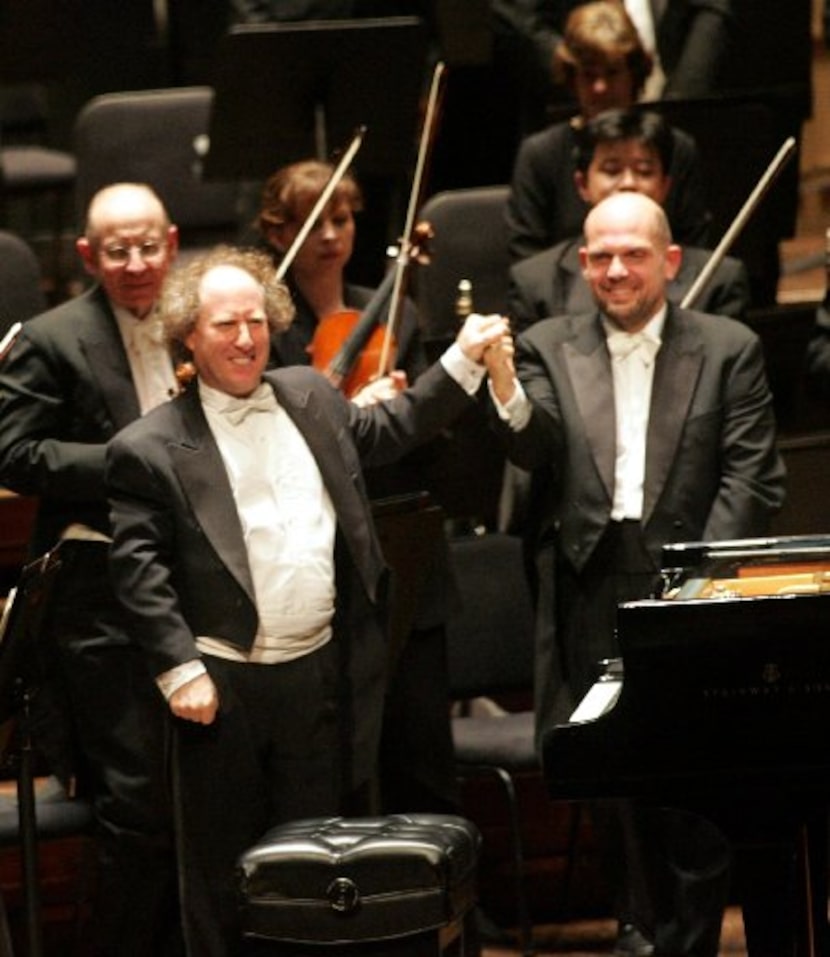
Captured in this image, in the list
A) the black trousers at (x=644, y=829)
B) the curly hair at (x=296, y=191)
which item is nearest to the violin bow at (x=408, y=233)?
the curly hair at (x=296, y=191)

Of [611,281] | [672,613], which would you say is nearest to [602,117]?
[611,281]

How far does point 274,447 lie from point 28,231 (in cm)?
352

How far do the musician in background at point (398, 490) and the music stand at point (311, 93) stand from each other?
0.53 metres

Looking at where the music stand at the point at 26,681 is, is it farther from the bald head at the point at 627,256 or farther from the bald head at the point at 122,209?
the bald head at the point at 627,256

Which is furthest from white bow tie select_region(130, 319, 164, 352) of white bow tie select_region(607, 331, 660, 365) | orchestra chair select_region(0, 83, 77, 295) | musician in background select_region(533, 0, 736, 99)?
orchestra chair select_region(0, 83, 77, 295)

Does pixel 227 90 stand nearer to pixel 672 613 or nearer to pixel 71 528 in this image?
pixel 71 528

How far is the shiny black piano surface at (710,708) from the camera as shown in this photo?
357 centimetres

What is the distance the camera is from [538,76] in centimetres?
662

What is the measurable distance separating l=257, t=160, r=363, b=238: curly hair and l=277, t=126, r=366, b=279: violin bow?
2 cm

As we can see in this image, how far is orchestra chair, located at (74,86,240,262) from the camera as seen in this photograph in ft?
20.7

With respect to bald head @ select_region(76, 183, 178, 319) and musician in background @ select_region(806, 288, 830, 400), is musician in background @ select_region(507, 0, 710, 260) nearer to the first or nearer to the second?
musician in background @ select_region(806, 288, 830, 400)

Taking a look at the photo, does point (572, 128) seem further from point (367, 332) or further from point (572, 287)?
point (367, 332)

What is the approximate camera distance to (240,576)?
15.0 ft

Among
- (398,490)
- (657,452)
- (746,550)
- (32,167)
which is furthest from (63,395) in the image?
(32,167)
